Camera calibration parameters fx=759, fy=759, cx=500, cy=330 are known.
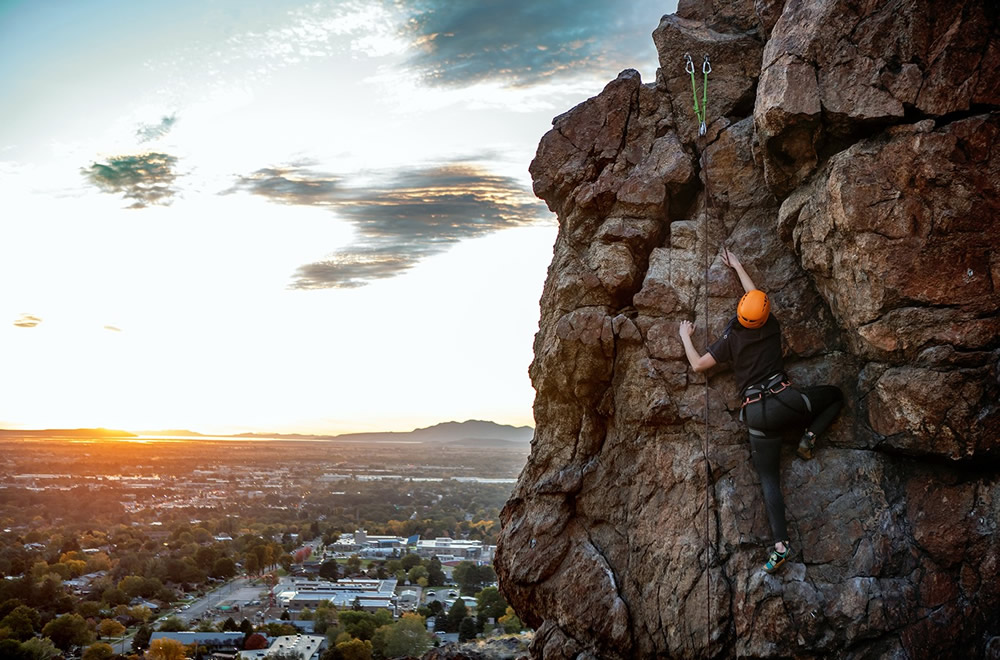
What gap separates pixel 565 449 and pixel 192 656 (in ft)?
92.6

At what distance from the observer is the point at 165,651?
33.0m

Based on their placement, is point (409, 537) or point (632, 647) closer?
point (632, 647)

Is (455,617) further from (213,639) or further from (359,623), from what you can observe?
(213,639)

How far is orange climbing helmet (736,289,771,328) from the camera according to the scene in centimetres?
1030

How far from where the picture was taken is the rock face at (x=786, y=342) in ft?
30.4

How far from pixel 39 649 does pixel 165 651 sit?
6.12 metres

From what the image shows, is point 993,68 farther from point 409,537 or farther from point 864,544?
point 409,537

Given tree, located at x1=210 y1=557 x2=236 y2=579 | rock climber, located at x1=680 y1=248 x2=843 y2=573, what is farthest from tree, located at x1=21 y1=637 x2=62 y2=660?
rock climber, located at x1=680 y1=248 x2=843 y2=573

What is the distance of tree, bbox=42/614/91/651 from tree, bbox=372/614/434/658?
15.5 m

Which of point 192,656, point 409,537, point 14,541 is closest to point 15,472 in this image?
point 14,541

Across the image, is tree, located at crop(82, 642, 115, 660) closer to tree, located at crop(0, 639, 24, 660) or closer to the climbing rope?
tree, located at crop(0, 639, 24, 660)

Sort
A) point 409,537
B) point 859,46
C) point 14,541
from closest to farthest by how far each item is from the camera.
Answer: point 859,46 < point 14,541 < point 409,537

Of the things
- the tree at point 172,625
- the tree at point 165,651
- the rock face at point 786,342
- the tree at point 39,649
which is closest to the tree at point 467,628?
the tree at point 165,651

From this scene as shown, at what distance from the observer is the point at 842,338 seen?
417 inches
